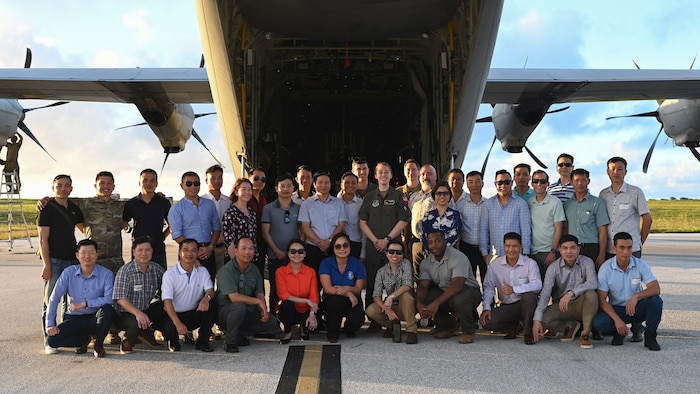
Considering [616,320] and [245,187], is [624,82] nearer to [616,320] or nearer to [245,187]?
[616,320]

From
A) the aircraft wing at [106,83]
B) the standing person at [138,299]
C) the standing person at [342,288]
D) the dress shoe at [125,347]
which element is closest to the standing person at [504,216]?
the standing person at [342,288]

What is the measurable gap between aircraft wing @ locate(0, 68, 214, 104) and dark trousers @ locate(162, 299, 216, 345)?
6.23 m

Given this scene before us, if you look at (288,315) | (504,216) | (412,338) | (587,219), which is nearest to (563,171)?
(587,219)

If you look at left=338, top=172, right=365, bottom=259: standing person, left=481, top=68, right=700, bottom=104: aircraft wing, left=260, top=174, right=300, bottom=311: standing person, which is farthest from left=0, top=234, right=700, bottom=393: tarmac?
left=481, top=68, right=700, bottom=104: aircraft wing

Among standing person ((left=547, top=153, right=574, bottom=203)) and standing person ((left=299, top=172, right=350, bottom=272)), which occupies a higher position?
standing person ((left=547, top=153, right=574, bottom=203))

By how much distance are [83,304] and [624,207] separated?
4797 millimetres

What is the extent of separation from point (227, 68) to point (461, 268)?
3.75 metres

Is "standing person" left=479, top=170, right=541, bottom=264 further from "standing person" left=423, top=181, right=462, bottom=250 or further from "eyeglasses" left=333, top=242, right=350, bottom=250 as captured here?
"eyeglasses" left=333, top=242, right=350, bottom=250

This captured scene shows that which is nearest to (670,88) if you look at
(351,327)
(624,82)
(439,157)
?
(624,82)

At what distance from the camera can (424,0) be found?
21.4ft

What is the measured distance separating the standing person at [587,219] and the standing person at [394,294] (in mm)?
1664

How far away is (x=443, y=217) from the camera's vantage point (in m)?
5.48

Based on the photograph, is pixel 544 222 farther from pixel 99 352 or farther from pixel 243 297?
pixel 99 352

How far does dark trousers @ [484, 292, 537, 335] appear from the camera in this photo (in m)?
5.16
